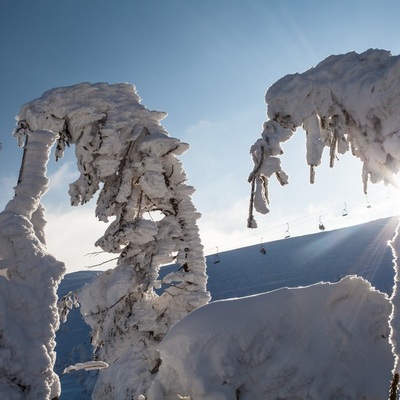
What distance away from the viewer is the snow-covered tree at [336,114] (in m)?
4.73

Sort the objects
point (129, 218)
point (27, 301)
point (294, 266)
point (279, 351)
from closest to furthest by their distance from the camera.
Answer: point (279, 351) → point (27, 301) → point (129, 218) → point (294, 266)

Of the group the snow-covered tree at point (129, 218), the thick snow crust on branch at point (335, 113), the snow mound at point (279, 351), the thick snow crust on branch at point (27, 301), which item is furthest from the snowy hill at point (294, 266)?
the snow mound at point (279, 351)

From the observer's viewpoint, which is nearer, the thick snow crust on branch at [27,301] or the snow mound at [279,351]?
the snow mound at [279,351]

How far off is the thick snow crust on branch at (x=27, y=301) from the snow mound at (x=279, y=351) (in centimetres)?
180

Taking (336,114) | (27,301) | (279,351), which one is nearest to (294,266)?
(336,114)

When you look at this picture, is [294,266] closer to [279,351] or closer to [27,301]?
[27,301]

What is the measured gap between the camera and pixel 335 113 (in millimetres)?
5141

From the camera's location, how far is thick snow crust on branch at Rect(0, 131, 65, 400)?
5.21 m

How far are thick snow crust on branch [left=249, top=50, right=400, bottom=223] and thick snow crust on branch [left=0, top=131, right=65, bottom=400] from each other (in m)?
3.01

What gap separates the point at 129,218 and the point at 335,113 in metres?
5.85

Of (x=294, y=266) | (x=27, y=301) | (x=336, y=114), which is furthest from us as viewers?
(x=294, y=266)

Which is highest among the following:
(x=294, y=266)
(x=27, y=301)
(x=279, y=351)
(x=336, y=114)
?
(x=336, y=114)

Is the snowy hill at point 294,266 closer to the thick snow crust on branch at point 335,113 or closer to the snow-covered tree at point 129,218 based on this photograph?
the snow-covered tree at point 129,218

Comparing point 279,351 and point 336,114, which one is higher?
point 336,114
